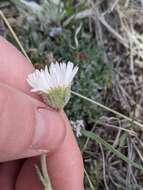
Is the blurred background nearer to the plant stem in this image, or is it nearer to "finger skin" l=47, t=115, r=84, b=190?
"finger skin" l=47, t=115, r=84, b=190

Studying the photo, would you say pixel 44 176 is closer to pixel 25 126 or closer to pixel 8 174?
pixel 25 126

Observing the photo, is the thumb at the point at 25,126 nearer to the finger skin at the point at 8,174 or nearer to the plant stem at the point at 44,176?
the plant stem at the point at 44,176

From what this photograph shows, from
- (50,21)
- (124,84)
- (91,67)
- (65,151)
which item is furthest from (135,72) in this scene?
(65,151)

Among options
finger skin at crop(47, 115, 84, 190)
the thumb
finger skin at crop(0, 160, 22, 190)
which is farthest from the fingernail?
finger skin at crop(0, 160, 22, 190)

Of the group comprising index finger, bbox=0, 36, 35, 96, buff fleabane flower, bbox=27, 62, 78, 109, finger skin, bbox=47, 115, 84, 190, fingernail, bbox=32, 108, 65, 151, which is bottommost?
Result: finger skin, bbox=47, 115, 84, 190

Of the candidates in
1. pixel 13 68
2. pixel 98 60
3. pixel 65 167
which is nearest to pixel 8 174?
pixel 65 167

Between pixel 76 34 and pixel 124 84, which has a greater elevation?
pixel 76 34

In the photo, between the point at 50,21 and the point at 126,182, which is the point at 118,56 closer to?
the point at 50,21
